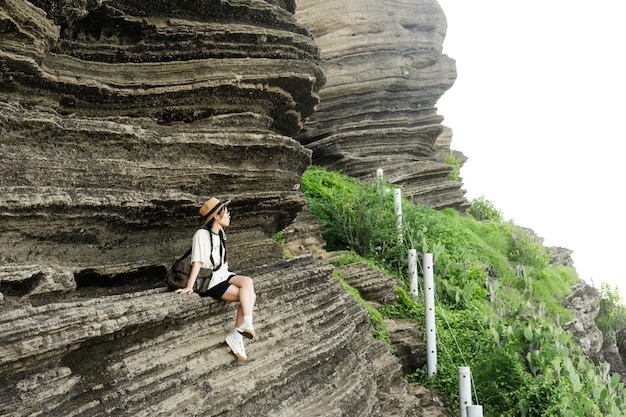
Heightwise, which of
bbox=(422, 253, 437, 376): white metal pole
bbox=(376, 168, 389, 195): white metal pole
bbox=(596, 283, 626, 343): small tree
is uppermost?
bbox=(376, 168, 389, 195): white metal pole

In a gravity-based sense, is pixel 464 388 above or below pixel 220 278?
below

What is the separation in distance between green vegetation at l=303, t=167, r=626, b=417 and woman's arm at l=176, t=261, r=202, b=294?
171 inches

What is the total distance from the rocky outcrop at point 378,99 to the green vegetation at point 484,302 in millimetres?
1141

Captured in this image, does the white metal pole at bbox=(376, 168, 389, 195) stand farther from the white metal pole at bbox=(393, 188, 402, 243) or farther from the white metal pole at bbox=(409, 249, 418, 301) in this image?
the white metal pole at bbox=(409, 249, 418, 301)

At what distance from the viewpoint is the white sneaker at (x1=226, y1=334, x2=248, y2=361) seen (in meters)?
5.85

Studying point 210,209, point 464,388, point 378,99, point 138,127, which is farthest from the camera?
point 378,99

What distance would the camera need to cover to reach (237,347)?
231 inches

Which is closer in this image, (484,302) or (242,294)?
(242,294)

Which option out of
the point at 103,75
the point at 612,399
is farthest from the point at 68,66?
the point at 612,399

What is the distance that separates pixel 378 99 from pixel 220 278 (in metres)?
12.9

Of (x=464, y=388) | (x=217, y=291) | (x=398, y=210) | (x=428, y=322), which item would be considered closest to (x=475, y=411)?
(x=464, y=388)

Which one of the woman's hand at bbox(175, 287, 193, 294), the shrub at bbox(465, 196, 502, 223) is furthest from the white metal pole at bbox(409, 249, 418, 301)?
the shrub at bbox(465, 196, 502, 223)

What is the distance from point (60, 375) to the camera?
4625 mm

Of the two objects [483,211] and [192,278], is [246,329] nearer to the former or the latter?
[192,278]
